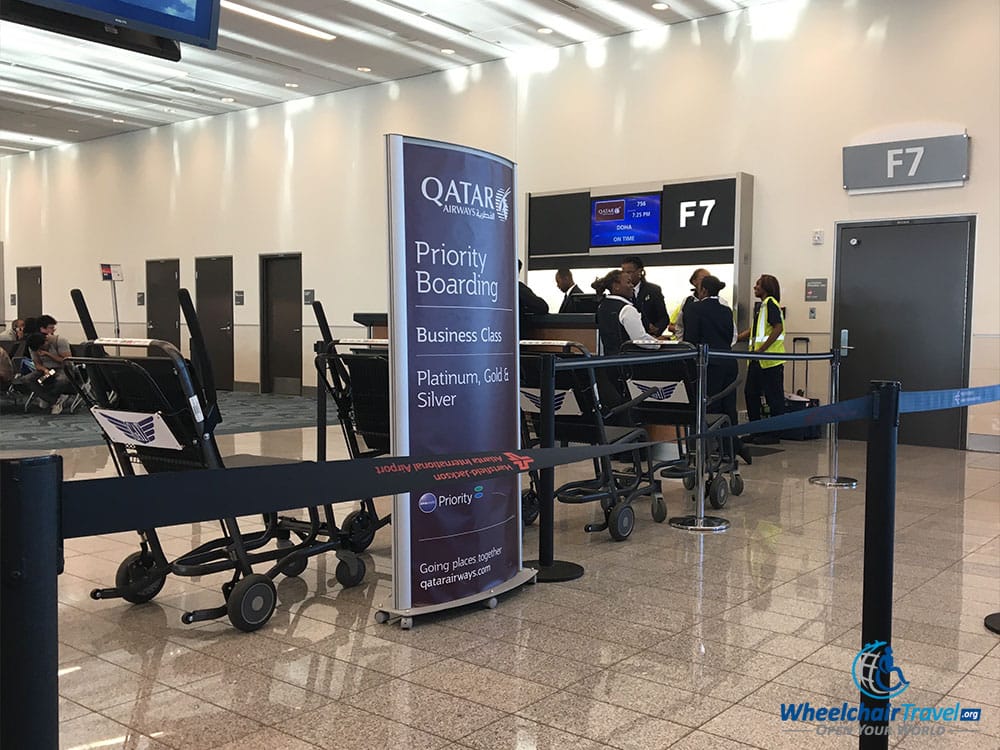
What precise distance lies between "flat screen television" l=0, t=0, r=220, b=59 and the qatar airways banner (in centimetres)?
Result: 204

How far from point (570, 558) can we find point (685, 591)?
0.74 m

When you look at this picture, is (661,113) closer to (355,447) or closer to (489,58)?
(489,58)

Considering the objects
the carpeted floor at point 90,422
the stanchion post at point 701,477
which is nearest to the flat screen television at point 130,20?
the stanchion post at point 701,477

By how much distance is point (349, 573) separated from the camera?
4.03 m

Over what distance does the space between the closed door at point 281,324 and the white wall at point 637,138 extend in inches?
8.8

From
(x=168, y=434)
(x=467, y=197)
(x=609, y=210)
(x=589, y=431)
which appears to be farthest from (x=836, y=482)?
(x=168, y=434)

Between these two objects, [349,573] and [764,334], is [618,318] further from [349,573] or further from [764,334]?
[349,573]

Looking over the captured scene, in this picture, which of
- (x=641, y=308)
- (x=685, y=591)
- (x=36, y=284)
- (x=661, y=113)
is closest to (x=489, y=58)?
(x=661, y=113)

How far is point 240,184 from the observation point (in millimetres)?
14844

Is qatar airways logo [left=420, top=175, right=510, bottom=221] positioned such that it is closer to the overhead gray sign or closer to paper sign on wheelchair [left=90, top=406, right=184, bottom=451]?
paper sign on wheelchair [left=90, top=406, right=184, bottom=451]

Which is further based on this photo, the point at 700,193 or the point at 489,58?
the point at 489,58

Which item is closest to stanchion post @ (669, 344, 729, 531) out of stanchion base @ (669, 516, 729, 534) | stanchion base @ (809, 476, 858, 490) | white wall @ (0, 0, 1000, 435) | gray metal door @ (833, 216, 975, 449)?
stanchion base @ (669, 516, 729, 534)

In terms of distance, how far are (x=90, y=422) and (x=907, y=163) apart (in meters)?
8.66

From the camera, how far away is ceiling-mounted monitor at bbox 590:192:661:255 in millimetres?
10195
